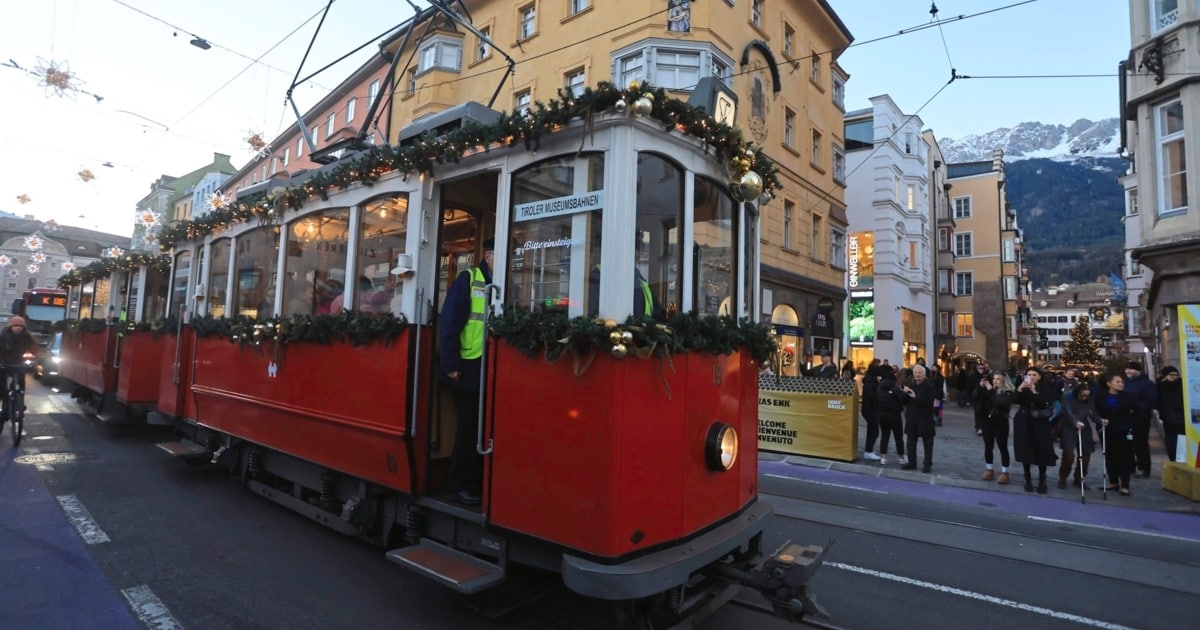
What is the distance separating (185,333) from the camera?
7.34m

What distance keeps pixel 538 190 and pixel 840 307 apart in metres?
22.6

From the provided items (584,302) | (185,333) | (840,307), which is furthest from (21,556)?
(840,307)

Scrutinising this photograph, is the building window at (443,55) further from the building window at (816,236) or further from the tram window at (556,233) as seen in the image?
the tram window at (556,233)

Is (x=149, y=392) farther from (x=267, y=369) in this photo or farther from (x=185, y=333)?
(x=267, y=369)

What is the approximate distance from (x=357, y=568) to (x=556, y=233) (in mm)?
2863

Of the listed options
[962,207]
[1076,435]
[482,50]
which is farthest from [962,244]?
[1076,435]

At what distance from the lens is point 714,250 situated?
3787mm

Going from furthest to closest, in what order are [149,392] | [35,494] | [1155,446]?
[1155,446], [149,392], [35,494]

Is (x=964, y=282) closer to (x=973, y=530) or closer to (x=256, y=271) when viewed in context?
(x=973, y=530)

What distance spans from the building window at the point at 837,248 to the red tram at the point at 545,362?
21065mm

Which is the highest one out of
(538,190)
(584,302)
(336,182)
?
(336,182)

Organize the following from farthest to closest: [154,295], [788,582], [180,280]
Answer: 1. [154,295]
2. [180,280]
3. [788,582]

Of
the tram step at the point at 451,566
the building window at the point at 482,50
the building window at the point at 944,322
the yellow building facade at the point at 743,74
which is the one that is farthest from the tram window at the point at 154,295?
the building window at the point at 944,322

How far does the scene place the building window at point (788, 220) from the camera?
2052 cm
